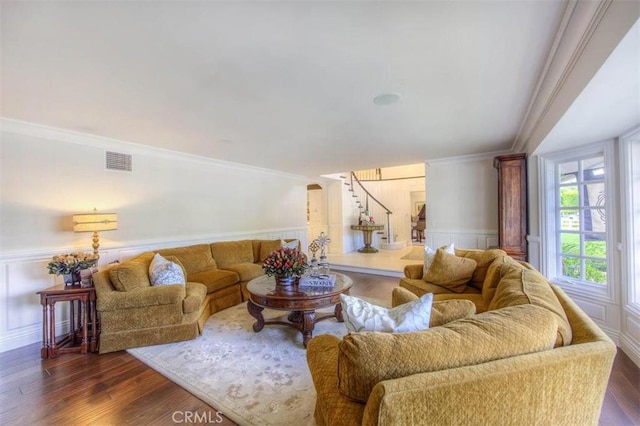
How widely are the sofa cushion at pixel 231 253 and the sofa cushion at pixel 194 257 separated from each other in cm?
13

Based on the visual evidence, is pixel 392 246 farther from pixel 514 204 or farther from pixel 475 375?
pixel 475 375

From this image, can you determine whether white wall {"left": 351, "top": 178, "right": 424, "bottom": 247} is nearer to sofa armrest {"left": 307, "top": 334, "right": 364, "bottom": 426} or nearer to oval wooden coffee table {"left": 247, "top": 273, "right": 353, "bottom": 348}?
oval wooden coffee table {"left": 247, "top": 273, "right": 353, "bottom": 348}

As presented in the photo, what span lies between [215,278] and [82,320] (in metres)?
1.40

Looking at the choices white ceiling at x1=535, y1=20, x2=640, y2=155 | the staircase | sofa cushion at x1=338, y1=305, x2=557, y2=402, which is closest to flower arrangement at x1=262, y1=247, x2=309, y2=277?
sofa cushion at x1=338, y1=305, x2=557, y2=402

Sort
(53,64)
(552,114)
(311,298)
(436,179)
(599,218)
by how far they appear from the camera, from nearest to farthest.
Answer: (53,64) < (552,114) < (311,298) < (599,218) < (436,179)

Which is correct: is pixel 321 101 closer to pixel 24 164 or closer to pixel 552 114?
pixel 552 114

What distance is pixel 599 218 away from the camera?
301 centimetres

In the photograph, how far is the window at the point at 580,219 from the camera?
9.39 ft

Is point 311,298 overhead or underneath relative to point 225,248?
underneath

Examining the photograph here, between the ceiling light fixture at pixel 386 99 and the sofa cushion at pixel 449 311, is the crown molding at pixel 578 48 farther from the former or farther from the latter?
the sofa cushion at pixel 449 311

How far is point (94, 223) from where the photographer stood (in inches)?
123

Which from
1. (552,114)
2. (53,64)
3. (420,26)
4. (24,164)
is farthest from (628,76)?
(24,164)

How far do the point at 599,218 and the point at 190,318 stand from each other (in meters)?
4.56

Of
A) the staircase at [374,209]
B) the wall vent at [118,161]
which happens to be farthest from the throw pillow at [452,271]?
the staircase at [374,209]
